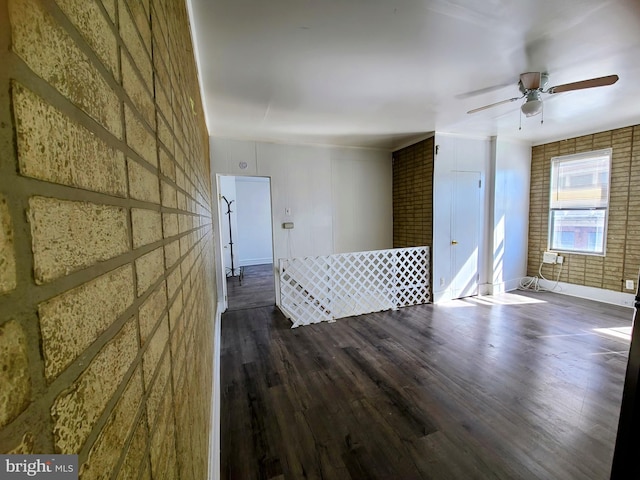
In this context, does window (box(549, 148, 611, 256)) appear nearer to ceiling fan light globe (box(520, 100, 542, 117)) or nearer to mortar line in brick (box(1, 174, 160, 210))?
ceiling fan light globe (box(520, 100, 542, 117))

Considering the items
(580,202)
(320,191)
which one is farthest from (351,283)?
(580,202)

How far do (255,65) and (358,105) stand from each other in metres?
1.22

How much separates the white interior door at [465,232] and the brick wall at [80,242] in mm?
4459

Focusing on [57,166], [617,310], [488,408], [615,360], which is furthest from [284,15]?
[617,310]

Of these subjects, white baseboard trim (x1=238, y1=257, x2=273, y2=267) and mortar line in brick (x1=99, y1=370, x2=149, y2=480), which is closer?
mortar line in brick (x1=99, y1=370, x2=149, y2=480)

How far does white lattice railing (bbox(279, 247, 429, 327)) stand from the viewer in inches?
142

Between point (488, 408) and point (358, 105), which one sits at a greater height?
point (358, 105)

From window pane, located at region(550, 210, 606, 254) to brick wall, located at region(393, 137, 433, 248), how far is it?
2.30m

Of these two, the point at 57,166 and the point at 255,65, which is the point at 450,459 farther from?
the point at 255,65

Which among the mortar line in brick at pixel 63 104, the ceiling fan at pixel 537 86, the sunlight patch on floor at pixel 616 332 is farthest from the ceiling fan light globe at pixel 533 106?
the mortar line in brick at pixel 63 104

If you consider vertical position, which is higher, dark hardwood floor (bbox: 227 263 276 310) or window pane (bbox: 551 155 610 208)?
window pane (bbox: 551 155 610 208)

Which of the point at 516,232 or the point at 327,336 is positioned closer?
the point at 327,336

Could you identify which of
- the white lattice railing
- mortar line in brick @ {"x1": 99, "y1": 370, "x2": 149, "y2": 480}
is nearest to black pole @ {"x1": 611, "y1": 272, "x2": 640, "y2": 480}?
mortar line in brick @ {"x1": 99, "y1": 370, "x2": 149, "y2": 480}

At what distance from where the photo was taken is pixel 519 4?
1551 mm
